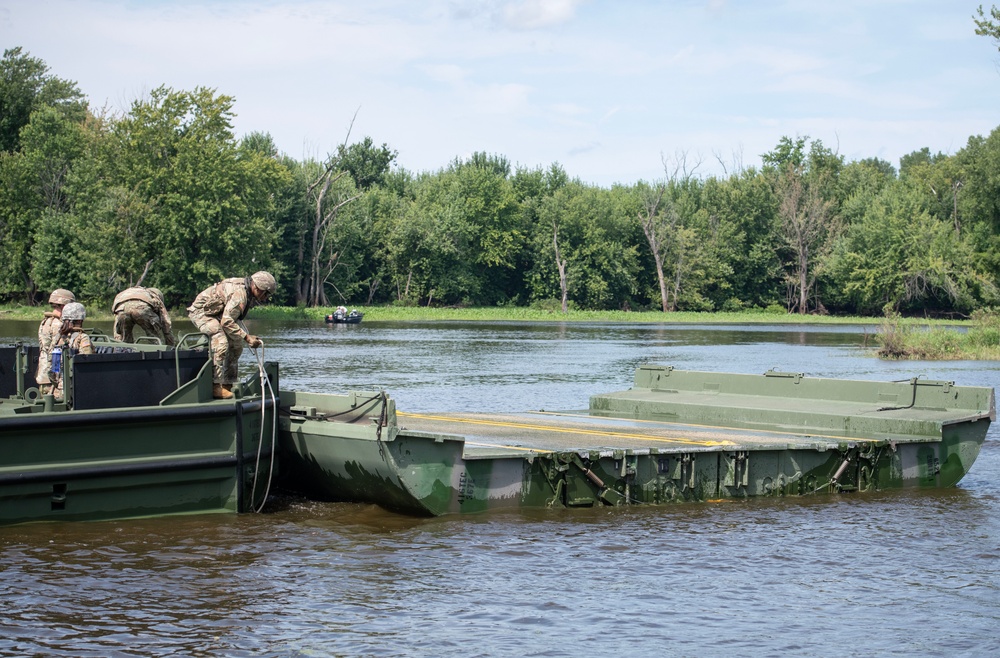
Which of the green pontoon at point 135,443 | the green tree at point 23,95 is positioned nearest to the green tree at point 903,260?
the green tree at point 23,95

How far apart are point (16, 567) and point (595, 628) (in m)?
4.81

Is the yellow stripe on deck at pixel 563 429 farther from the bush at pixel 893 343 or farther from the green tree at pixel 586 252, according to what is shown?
the green tree at pixel 586 252

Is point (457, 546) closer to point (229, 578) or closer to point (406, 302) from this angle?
point (229, 578)

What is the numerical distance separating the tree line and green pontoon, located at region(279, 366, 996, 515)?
135 feet

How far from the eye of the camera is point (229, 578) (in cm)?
953

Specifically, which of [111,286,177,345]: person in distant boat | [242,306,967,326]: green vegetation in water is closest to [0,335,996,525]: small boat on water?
[111,286,177,345]: person in distant boat

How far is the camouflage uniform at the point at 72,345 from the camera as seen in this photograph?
36.8ft

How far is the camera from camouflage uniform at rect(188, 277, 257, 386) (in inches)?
456

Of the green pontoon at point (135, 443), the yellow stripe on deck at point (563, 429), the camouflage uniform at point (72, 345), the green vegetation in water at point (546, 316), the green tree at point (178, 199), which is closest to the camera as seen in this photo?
the green pontoon at point (135, 443)

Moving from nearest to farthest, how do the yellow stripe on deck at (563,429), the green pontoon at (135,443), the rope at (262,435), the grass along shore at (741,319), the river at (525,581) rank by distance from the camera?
the river at (525,581) → the green pontoon at (135,443) → the rope at (262,435) → the yellow stripe on deck at (563,429) → the grass along shore at (741,319)

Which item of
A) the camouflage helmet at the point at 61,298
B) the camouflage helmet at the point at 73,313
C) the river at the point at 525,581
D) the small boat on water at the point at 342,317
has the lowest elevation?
the river at the point at 525,581

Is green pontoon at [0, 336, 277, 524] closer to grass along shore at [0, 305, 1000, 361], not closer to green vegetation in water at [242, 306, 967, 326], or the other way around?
grass along shore at [0, 305, 1000, 361]

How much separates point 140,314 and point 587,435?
5.28 m

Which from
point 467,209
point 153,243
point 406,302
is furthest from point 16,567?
point 467,209
